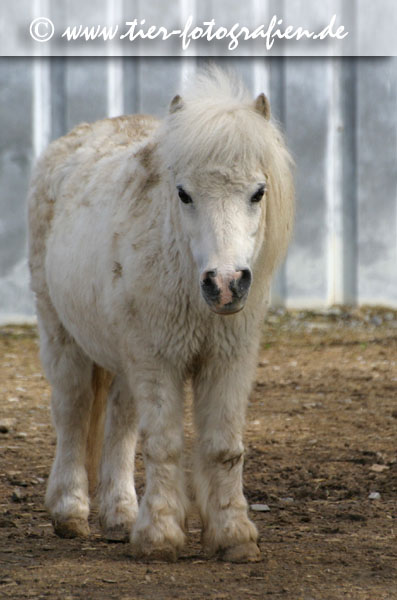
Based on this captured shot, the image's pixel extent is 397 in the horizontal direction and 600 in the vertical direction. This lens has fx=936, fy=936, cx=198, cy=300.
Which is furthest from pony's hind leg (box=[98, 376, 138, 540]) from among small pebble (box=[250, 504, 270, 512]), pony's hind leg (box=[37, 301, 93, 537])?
small pebble (box=[250, 504, 270, 512])

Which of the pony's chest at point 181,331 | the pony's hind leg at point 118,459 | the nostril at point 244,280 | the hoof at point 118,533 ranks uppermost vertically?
the nostril at point 244,280

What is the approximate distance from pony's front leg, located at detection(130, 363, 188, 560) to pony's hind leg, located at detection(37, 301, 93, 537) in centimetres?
73

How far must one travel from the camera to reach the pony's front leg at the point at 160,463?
383 cm

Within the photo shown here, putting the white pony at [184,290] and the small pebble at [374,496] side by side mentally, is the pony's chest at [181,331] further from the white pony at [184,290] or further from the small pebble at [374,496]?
the small pebble at [374,496]

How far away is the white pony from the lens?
11.8 ft

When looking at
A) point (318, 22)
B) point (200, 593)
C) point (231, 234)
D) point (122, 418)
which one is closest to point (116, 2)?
point (318, 22)

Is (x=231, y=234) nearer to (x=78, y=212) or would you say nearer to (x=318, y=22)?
(x=78, y=212)

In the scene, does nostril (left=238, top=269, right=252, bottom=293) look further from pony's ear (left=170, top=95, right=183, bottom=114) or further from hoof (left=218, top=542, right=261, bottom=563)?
hoof (left=218, top=542, right=261, bottom=563)

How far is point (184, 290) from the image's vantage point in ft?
12.6

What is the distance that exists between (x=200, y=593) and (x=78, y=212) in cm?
206

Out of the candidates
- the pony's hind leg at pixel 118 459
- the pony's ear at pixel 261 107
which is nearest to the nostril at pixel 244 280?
the pony's ear at pixel 261 107

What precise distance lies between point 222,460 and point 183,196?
112 cm

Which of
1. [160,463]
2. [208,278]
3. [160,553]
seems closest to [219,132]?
[208,278]

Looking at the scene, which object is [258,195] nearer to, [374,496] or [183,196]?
[183,196]
